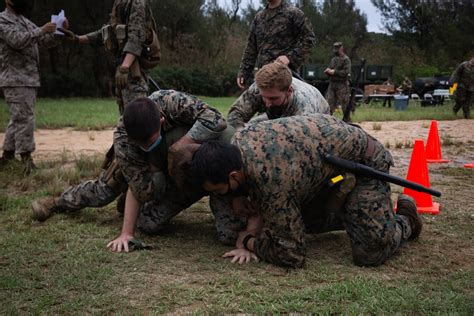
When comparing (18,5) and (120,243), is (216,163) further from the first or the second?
(18,5)

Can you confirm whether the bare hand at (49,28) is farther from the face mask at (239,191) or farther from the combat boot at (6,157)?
the face mask at (239,191)

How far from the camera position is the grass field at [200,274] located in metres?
2.53

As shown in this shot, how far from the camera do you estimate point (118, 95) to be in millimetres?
5223

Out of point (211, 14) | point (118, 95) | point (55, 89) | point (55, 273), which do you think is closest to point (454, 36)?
point (211, 14)

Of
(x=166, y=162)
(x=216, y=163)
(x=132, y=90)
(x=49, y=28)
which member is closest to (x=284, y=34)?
(x=132, y=90)

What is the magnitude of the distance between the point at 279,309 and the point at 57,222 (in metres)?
2.20

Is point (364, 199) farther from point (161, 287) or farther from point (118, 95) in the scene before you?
point (118, 95)

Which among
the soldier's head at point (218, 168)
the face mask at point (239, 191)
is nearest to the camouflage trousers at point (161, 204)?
the face mask at point (239, 191)

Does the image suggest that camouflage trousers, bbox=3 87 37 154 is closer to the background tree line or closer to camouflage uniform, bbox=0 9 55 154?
camouflage uniform, bbox=0 9 55 154

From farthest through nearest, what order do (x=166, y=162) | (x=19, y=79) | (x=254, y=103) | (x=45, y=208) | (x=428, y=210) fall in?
(x=19, y=79) → (x=428, y=210) → (x=254, y=103) → (x=45, y=208) → (x=166, y=162)

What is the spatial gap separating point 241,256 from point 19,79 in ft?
12.2

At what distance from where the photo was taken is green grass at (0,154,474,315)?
99.7 inches

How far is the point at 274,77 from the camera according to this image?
3.62 meters

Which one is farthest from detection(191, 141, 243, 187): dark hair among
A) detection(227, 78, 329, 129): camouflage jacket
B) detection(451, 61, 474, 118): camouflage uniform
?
detection(451, 61, 474, 118): camouflage uniform
